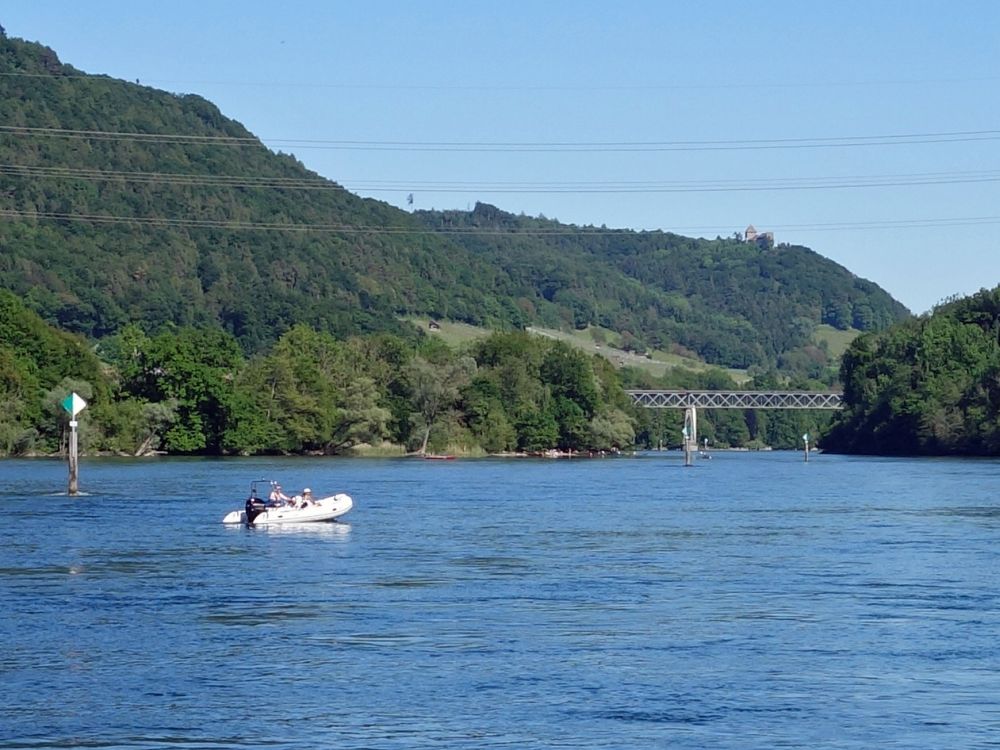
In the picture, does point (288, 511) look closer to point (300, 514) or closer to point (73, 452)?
point (300, 514)

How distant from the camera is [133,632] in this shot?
36.3 meters

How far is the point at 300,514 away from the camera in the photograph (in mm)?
68875

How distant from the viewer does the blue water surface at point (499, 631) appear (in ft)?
88.8

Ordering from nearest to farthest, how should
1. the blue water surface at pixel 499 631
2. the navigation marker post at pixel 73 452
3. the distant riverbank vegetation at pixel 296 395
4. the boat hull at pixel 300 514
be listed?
the blue water surface at pixel 499 631 < the boat hull at pixel 300 514 < the navigation marker post at pixel 73 452 < the distant riverbank vegetation at pixel 296 395

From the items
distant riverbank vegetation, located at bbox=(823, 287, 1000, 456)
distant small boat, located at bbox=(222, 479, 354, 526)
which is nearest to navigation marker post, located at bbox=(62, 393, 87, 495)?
distant small boat, located at bbox=(222, 479, 354, 526)

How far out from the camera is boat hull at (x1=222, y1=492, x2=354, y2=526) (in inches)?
2662

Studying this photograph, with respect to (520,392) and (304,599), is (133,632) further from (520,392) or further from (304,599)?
(520,392)

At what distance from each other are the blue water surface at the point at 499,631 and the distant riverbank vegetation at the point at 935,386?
100074 mm

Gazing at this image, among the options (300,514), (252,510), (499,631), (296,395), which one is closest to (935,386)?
(296,395)

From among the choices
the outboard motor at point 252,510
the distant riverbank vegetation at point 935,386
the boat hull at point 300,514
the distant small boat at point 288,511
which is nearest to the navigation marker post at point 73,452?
the distant small boat at point 288,511

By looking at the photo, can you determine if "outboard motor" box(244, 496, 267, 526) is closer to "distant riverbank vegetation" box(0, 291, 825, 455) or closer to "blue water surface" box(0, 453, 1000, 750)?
"blue water surface" box(0, 453, 1000, 750)

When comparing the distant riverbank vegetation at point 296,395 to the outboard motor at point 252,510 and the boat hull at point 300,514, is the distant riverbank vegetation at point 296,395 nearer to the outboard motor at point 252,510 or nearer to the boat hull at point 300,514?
the boat hull at point 300,514

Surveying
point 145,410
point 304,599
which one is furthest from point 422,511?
point 145,410

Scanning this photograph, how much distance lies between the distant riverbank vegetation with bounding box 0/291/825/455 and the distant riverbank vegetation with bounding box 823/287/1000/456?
2891cm
